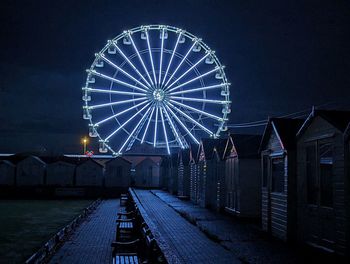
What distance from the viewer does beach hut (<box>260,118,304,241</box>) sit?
11.8 metres

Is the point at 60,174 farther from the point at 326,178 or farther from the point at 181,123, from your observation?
the point at 326,178

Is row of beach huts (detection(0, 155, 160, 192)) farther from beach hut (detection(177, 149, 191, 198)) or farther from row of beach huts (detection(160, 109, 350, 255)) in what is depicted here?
row of beach huts (detection(160, 109, 350, 255))

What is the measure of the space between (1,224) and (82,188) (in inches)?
855

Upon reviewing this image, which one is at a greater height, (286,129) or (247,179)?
(286,129)

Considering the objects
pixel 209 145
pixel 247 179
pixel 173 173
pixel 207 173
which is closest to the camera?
pixel 247 179

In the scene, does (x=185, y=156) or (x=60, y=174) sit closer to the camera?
(x=185, y=156)

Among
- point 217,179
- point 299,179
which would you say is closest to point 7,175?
point 217,179

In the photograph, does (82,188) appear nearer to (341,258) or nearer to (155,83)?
(155,83)

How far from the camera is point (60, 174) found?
45.9 m

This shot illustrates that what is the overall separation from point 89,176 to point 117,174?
3224mm

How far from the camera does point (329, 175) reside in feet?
34.8

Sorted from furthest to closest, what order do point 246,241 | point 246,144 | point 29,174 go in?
point 29,174 → point 246,144 → point 246,241

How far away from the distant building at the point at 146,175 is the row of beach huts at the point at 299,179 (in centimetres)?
2920

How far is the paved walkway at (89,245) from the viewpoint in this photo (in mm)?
13688
